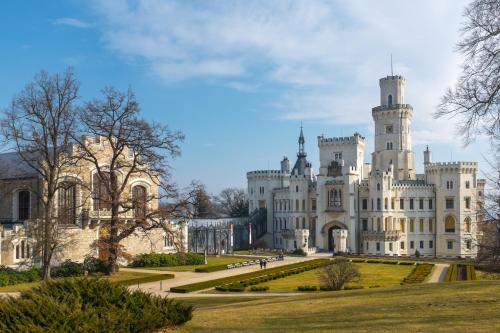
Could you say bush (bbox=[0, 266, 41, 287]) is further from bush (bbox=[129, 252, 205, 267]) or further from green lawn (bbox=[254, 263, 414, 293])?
green lawn (bbox=[254, 263, 414, 293])

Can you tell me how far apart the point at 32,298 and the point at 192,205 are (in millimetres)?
28290

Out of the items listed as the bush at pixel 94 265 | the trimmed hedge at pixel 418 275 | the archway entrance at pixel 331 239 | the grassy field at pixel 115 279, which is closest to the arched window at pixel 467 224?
the archway entrance at pixel 331 239

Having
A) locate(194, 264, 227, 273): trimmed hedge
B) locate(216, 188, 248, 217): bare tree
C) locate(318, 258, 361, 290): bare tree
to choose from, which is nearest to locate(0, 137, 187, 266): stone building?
locate(194, 264, 227, 273): trimmed hedge

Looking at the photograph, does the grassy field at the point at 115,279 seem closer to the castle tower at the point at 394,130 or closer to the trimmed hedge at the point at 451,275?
the trimmed hedge at the point at 451,275

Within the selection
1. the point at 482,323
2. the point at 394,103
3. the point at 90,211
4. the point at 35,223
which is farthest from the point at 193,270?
the point at 394,103

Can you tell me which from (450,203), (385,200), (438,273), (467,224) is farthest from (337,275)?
(467,224)

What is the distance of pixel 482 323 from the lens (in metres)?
13.6

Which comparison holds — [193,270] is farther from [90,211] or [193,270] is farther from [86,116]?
[86,116]

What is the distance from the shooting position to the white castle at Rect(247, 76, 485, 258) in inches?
2820

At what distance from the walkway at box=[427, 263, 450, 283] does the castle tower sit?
1133 inches

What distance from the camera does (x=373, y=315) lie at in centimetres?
1580

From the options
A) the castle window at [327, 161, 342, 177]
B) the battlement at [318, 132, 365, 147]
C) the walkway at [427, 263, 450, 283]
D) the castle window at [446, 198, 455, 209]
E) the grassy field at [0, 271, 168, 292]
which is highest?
the battlement at [318, 132, 365, 147]

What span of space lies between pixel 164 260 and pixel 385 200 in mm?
35389

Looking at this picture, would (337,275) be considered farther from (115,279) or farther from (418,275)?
(115,279)
